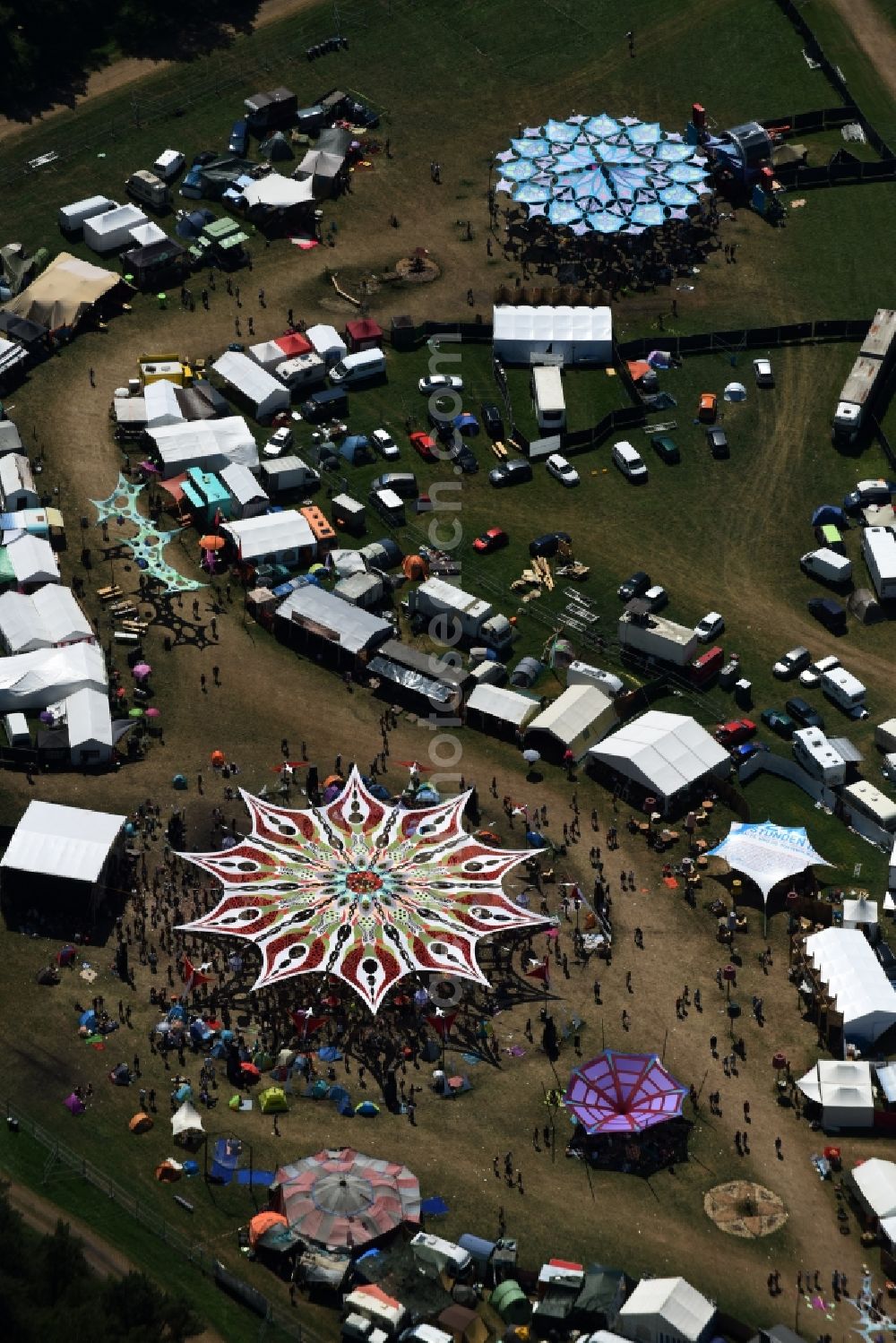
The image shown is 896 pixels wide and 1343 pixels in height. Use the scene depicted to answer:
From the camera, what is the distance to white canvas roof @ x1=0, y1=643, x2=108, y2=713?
15325 centimetres

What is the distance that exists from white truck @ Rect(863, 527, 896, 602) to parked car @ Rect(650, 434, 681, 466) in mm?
14979

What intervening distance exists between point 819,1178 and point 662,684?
126 ft

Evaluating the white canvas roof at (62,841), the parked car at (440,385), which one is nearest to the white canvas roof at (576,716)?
the white canvas roof at (62,841)

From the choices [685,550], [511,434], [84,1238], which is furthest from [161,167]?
[84,1238]

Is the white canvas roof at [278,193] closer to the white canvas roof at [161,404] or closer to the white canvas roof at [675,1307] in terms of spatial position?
the white canvas roof at [161,404]

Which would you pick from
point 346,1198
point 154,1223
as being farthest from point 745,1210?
point 154,1223

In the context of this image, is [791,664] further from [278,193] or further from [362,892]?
[278,193]

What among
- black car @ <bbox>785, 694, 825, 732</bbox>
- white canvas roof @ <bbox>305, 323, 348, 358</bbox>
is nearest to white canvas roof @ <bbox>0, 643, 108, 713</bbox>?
white canvas roof @ <bbox>305, 323, 348, 358</bbox>

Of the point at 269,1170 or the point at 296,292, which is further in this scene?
the point at 296,292

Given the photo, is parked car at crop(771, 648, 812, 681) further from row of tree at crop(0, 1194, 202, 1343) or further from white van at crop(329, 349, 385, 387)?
row of tree at crop(0, 1194, 202, 1343)

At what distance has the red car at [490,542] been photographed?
16800cm

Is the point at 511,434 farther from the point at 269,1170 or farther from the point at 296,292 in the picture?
the point at 269,1170

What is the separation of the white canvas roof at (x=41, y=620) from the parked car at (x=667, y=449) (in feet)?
139

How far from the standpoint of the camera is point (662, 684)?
159m
